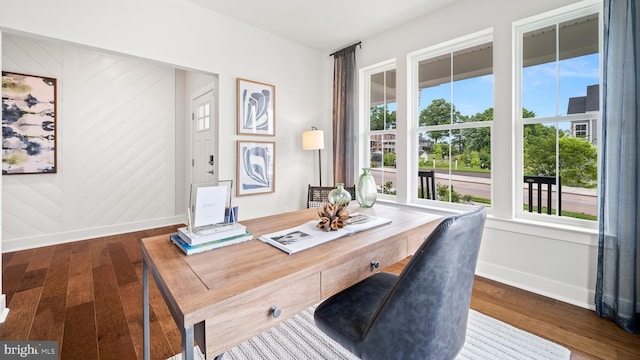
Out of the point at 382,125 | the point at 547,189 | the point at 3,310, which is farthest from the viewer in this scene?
the point at 382,125

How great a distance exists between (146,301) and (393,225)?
1256mm

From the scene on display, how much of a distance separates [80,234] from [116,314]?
2.49m

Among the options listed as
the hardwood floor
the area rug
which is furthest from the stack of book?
the hardwood floor

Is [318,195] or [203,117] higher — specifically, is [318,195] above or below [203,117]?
below

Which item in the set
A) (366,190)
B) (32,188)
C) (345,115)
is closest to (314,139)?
(345,115)

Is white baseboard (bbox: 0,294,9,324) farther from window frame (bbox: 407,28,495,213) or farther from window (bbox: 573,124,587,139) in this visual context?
window (bbox: 573,124,587,139)

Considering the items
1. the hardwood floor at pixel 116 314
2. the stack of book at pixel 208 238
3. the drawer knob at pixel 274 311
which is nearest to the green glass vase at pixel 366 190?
the stack of book at pixel 208 238

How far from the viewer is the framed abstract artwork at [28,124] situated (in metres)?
3.22

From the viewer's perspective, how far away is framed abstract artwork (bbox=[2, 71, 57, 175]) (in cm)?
322

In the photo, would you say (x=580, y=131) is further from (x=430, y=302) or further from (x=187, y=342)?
(x=187, y=342)

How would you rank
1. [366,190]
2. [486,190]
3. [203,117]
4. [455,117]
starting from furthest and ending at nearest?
[203,117] → [455,117] → [486,190] → [366,190]

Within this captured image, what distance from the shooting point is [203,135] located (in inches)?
162

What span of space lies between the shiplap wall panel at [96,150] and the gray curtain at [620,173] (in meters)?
4.23

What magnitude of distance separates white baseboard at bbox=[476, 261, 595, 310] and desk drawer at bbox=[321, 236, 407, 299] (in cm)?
176
